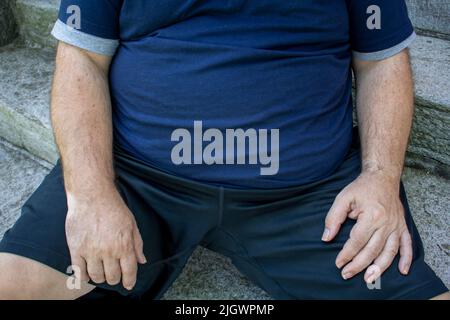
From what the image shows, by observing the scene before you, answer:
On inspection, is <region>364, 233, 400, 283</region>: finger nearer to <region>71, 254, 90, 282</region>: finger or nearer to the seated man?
the seated man

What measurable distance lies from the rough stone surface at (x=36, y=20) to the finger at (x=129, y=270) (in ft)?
4.81

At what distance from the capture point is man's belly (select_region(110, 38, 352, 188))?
126 centimetres

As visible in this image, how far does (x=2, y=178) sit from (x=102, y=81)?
0.86m

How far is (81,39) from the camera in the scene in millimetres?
1323

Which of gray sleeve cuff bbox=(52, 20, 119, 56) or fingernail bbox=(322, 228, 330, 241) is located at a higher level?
gray sleeve cuff bbox=(52, 20, 119, 56)

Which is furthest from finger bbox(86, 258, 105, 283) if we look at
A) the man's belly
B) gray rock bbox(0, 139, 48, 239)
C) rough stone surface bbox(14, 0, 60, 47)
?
rough stone surface bbox(14, 0, 60, 47)

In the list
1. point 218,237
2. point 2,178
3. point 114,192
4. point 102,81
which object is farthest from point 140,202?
point 2,178

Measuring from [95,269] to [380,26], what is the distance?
93cm

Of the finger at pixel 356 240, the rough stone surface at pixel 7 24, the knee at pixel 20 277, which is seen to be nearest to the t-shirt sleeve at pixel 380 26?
the finger at pixel 356 240

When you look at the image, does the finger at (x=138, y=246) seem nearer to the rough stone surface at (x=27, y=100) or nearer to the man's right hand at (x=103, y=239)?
the man's right hand at (x=103, y=239)

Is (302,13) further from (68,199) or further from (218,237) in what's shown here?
(68,199)

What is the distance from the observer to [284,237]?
4.21 ft

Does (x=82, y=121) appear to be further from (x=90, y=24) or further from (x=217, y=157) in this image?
(x=217, y=157)

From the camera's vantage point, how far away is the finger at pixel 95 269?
3.97 feet
